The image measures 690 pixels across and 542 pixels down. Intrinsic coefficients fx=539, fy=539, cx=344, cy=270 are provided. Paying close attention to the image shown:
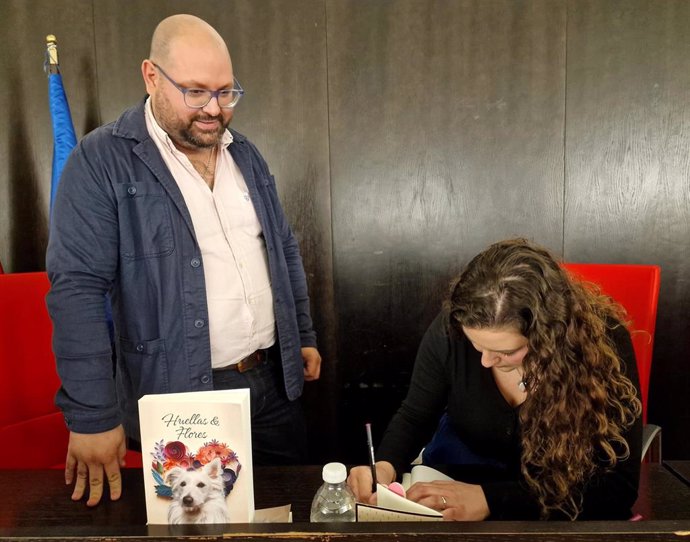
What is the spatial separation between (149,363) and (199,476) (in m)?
0.70

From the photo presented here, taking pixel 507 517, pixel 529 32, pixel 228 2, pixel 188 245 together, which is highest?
pixel 228 2

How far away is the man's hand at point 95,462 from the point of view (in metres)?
1.03

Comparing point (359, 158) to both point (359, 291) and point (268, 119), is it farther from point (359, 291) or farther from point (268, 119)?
point (359, 291)

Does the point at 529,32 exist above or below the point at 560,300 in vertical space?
above

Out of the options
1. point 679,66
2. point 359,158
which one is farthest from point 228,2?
point 679,66

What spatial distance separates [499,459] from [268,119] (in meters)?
1.79

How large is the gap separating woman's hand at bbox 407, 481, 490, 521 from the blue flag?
2057 millimetres

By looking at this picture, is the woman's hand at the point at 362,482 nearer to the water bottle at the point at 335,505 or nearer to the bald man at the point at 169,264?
the water bottle at the point at 335,505

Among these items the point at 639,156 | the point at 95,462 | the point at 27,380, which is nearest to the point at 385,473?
the point at 95,462

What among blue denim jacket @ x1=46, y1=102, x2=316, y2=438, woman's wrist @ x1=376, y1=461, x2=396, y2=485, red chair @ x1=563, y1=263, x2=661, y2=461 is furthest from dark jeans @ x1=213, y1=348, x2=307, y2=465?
red chair @ x1=563, y1=263, x2=661, y2=461

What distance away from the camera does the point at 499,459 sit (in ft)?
4.04

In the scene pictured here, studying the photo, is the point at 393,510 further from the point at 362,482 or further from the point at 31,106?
the point at 31,106

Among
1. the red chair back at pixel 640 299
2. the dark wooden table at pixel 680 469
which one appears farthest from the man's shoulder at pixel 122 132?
the dark wooden table at pixel 680 469

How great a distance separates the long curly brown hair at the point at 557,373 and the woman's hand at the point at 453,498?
0.41 ft
